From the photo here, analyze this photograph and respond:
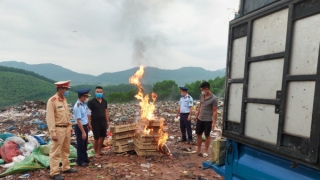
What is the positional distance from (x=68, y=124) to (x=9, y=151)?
7.70ft

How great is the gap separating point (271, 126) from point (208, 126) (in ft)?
13.4

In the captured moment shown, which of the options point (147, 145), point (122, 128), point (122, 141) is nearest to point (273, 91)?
point (147, 145)

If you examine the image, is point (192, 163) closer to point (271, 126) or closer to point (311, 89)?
point (271, 126)

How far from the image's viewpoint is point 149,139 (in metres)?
6.16

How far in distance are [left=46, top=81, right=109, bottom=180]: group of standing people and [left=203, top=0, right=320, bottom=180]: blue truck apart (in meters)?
3.41

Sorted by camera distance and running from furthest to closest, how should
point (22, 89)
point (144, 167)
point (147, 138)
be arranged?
point (22, 89) → point (147, 138) → point (144, 167)

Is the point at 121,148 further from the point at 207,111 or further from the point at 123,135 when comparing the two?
the point at 207,111

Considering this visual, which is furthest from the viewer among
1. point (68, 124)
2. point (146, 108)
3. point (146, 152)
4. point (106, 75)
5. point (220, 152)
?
point (106, 75)

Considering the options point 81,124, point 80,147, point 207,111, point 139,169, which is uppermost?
point 207,111

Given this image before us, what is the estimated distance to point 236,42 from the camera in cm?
239

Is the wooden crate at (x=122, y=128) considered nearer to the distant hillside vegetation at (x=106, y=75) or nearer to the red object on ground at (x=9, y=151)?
the red object on ground at (x=9, y=151)

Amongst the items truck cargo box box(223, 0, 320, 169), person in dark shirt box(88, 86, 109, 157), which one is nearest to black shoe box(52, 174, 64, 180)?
person in dark shirt box(88, 86, 109, 157)

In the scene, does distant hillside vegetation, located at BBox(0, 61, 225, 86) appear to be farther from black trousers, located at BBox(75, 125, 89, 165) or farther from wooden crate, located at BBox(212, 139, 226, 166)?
wooden crate, located at BBox(212, 139, 226, 166)

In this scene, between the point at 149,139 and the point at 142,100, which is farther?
the point at 142,100
